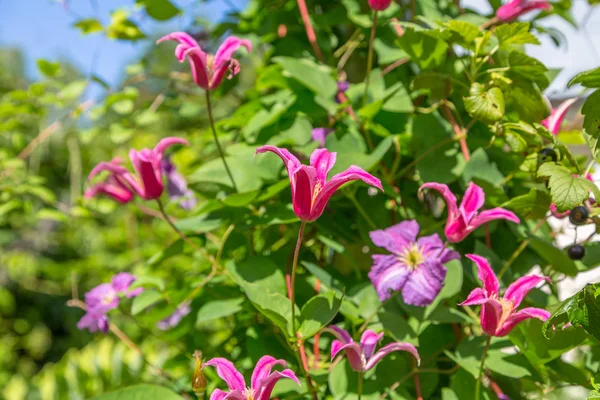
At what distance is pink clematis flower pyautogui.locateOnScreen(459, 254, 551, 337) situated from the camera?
0.50m

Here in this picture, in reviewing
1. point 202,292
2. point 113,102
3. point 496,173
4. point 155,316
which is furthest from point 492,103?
point 113,102

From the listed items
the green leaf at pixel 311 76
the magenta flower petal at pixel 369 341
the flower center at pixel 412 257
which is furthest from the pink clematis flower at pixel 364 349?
the green leaf at pixel 311 76

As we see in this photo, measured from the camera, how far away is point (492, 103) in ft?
1.99

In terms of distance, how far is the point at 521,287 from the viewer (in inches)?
20.6

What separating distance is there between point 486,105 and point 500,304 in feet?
0.74

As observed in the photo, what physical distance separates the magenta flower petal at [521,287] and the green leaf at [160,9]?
76 cm

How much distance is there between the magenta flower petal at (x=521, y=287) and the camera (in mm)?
520

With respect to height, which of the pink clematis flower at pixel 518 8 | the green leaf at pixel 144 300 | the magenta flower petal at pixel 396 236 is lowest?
the green leaf at pixel 144 300

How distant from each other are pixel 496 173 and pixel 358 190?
0.19 m

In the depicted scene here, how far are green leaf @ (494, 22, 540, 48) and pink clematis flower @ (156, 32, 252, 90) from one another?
0.96ft

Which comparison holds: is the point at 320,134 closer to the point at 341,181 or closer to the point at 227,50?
the point at 227,50

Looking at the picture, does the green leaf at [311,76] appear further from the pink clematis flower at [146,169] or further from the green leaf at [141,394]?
the green leaf at [141,394]

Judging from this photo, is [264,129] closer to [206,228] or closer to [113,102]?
[206,228]

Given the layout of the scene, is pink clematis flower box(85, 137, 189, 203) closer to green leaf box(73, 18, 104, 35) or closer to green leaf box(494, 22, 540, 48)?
green leaf box(494, 22, 540, 48)
